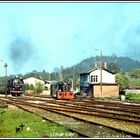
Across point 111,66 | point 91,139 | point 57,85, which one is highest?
point 111,66

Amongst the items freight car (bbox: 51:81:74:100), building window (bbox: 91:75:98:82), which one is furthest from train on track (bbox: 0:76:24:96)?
building window (bbox: 91:75:98:82)

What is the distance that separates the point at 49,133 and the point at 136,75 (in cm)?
15369

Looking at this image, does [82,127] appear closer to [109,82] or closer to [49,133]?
[49,133]

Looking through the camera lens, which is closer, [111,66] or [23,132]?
[23,132]

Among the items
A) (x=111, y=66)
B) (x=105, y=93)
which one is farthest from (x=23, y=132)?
(x=111, y=66)

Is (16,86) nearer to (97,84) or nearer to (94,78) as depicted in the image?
(97,84)

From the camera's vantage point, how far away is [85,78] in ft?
287

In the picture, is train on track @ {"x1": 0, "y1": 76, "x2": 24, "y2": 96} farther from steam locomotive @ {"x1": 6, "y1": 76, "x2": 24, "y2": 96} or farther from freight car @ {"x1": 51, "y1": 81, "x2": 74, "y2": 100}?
freight car @ {"x1": 51, "y1": 81, "x2": 74, "y2": 100}

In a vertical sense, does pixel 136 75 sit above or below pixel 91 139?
above

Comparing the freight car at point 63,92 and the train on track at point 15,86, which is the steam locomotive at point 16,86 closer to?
the train on track at point 15,86

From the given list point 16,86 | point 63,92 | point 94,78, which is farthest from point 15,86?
point 94,78

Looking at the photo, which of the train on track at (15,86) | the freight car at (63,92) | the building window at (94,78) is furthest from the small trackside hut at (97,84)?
the freight car at (63,92)

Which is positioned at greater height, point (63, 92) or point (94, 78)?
point (94, 78)

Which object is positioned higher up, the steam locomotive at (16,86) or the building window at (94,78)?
the building window at (94,78)
